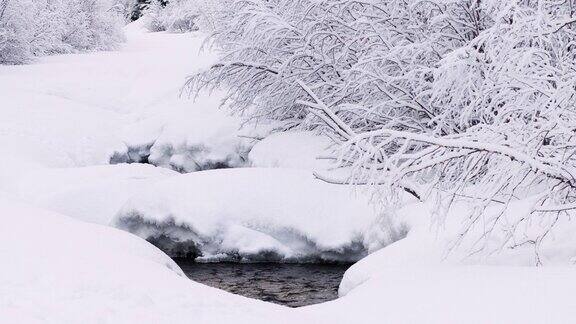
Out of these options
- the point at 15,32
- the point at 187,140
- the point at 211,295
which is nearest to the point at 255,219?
the point at 211,295

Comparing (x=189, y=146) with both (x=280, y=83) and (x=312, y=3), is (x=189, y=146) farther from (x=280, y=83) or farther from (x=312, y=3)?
(x=312, y=3)

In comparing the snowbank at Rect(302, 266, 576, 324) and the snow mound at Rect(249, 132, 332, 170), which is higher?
the snowbank at Rect(302, 266, 576, 324)

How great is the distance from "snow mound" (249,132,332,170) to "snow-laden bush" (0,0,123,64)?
25.0 feet

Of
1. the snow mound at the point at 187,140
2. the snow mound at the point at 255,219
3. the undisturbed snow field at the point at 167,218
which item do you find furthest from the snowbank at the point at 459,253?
the snow mound at the point at 187,140

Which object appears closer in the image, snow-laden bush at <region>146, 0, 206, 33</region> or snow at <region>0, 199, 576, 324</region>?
snow at <region>0, 199, 576, 324</region>

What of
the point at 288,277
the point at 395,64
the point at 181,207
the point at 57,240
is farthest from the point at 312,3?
the point at 57,240

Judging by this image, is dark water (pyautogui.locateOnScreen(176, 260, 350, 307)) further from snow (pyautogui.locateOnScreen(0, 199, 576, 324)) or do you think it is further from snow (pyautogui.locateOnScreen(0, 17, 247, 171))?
snow (pyautogui.locateOnScreen(0, 17, 247, 171))

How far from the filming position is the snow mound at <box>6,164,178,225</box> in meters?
7.84

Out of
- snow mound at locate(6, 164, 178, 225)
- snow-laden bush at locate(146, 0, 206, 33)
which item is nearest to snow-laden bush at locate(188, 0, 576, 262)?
snow mound at locate(6, 164, 178, 225)

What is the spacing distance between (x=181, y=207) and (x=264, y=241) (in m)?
1.00

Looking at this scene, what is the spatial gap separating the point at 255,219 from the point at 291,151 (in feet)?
6.43

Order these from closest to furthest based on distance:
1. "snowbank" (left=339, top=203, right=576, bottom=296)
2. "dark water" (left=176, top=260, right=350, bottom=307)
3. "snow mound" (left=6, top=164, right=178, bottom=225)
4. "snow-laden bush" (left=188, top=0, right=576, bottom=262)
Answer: "snowbank" (left=339, top=203, right=576, bottom=296), "snow-laden bush" (left=188, top=0, right=576, bottom=262), "dark water" (left=176, top=260, right=350, bottom=307), "snow mound" (left=6, top=164, right=178, bottom=225)

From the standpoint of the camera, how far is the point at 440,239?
4.71 metres

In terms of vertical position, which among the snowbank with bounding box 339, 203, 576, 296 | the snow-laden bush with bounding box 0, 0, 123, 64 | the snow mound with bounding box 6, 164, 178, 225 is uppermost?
the snowbank with bounding box 339, 203, 576, 296
